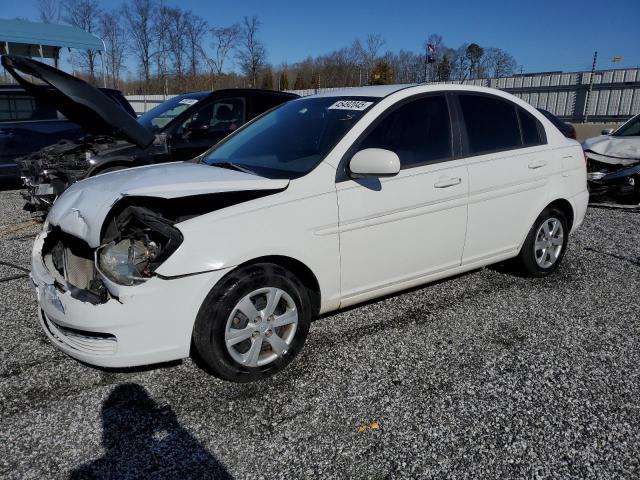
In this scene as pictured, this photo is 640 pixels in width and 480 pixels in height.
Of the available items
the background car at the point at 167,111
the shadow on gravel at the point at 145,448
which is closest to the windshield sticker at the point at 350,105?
the shadow on gravel at the point at 145,448

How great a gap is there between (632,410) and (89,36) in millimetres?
18012

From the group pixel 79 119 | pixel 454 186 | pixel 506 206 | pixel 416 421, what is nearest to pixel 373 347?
pixel 416 421

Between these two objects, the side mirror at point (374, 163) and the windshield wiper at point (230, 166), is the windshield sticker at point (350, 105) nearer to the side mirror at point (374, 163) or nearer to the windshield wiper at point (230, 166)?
the side mirror at point (374, 163)

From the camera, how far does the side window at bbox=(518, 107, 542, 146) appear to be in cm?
430

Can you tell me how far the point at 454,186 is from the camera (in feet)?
12.1

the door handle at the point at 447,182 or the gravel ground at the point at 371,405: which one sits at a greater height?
the door handle at the point at 447,182

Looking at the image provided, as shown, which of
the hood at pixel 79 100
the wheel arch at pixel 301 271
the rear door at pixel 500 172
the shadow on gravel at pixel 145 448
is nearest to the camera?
the shadow on gravel at pixel 145 448

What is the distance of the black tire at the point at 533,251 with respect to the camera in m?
4.40

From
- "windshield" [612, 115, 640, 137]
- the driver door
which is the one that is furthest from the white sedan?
"windshield" [612, 115, 640, 137]

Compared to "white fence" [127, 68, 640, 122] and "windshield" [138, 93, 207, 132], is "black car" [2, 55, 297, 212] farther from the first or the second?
"white fence" [127, 68, 640, 122]

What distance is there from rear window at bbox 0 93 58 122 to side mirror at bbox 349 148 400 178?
7.71m

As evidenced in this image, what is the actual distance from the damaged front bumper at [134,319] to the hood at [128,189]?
360 mm

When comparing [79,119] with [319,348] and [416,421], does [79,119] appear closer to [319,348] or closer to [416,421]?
[319,348]

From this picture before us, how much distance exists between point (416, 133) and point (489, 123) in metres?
0.82
